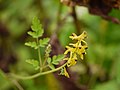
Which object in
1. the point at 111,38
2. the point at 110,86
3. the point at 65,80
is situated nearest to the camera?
the point at 65,80

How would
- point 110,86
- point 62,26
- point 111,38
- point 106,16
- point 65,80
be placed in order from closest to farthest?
point 106,16, point 65,80, point 110,86, point 62,26, point 111,38

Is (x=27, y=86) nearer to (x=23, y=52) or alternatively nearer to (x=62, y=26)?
(x=62, y=26)

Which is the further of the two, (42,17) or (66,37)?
(42,17)

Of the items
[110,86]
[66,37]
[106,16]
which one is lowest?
[110,86]

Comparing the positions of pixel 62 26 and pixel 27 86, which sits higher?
pixel 62 26

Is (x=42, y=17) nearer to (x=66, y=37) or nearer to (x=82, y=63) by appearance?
(x=66, y=37)

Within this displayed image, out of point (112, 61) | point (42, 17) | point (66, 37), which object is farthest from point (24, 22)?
point (112, 61)

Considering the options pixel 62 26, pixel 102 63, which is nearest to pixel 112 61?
pixel 102 63
